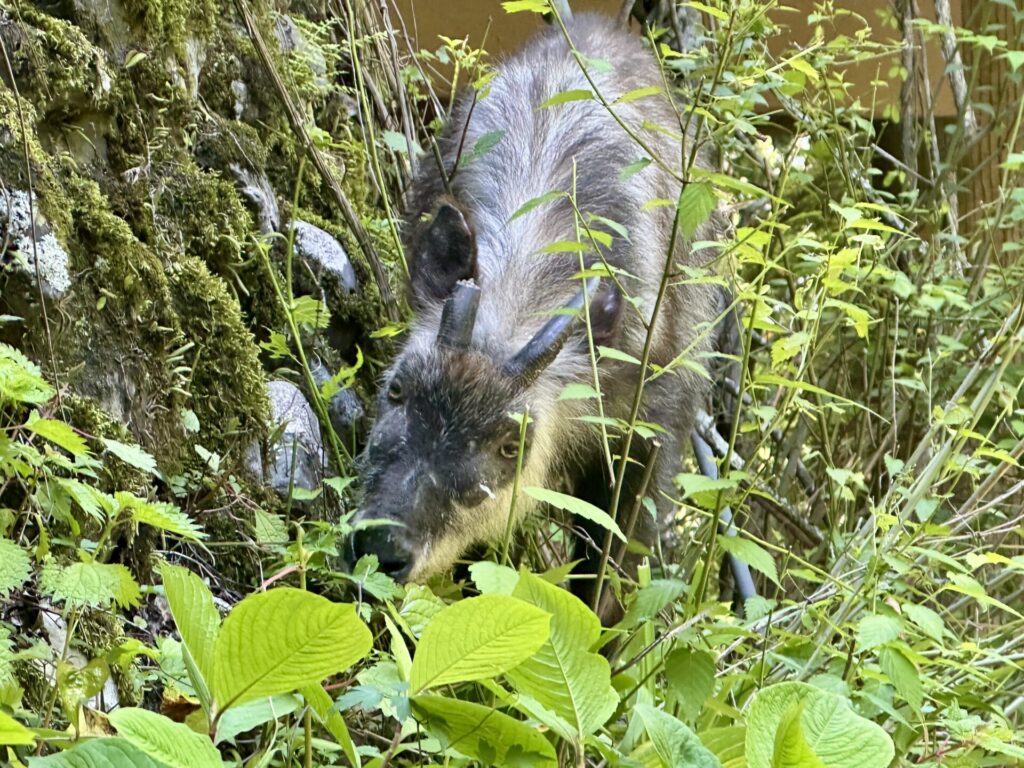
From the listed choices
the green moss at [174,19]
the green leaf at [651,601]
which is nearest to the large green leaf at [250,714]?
the green leaf at [651,601]

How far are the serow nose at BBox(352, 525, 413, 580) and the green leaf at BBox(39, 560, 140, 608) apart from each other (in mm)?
1281

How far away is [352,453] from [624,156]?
1.36m

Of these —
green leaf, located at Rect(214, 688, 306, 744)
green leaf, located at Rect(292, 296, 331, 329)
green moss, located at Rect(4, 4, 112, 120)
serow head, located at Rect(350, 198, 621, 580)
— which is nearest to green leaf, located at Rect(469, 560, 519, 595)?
green leaf, located at Rect(214, 688, 306, 744)

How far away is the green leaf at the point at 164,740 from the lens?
3.59 ft

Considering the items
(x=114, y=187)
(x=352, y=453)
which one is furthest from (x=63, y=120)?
(x=352, y=453)

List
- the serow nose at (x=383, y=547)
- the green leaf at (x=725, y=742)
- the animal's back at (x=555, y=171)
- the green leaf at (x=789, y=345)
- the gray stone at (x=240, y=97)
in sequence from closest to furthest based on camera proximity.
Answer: the green leaf at (x=725, y=742) < the green leaf at (x=789, y=345) < the serow nose at (x=383, y=547) < the animal's back at (x=555, y=171) < the gray stone at (x=240, y=97)

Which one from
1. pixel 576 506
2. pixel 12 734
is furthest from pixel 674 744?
pixel 12 734

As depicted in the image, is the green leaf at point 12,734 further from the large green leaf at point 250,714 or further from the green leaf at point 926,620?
the green leaf at point 926,620

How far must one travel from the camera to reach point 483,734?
4.71 feet

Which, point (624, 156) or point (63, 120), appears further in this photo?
point (624, 156)

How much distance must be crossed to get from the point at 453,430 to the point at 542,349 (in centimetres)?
36

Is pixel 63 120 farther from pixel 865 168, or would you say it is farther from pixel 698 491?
pixel 865 168

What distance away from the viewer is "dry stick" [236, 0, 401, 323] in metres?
3.55

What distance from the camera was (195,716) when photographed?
154 cm
